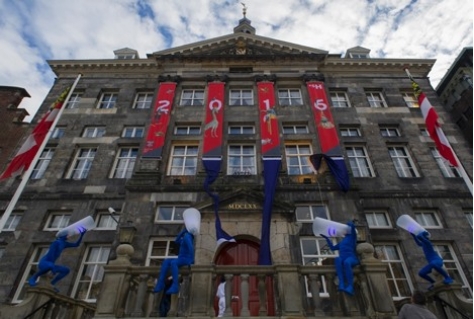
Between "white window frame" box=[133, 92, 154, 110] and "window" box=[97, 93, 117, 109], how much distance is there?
1.66 metres

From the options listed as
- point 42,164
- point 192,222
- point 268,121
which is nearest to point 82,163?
point 42,164

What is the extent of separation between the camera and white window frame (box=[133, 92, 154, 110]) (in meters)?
22.5

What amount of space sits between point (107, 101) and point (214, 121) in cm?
939

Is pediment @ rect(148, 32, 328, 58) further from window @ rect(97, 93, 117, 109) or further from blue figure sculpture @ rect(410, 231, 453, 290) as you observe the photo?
blue figure sculpture @ rect(410, 231, 453, 290)

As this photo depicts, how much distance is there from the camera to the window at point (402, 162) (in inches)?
730

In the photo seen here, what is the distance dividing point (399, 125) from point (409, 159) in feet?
9.52

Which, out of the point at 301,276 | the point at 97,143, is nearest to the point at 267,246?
the point at 301,276

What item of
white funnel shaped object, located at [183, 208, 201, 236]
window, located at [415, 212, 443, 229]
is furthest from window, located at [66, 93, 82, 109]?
window, located at [415, 212, 443, 229]

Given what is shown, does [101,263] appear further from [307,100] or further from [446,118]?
[446,118]

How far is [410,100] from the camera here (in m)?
23.2

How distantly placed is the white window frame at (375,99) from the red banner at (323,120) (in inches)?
154

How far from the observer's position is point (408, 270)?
14523 mm

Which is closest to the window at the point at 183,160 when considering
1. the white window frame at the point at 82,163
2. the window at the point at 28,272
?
the white window frame at the point at 82,163

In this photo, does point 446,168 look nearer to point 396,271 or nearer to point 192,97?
point 396,271
